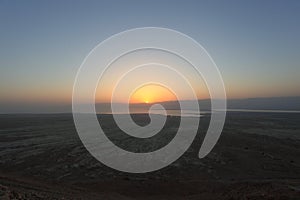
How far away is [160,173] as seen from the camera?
27.6 m

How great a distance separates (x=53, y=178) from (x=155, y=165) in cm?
933

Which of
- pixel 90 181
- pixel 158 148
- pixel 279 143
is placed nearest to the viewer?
pixel 90 181

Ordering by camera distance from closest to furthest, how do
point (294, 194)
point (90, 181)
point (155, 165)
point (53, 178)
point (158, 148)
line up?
point (294, 194) → point (90, 181) → point (53, 178) → point (155, 165) → point (158, 148)

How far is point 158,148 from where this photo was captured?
38.1 meters

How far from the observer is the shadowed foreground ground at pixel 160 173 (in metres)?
18.1

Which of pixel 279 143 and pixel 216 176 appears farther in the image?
pixel 279 143

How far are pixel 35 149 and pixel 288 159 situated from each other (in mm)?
28962

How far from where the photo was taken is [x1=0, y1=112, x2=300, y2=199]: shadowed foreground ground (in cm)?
1809

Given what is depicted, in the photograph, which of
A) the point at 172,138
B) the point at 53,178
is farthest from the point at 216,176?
the point at 172,138

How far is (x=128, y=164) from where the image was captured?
1208 inches

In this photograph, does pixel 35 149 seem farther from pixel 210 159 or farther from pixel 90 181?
pixel 210 159

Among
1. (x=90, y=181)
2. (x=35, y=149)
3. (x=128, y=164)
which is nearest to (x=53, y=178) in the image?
(x=90, y=181)

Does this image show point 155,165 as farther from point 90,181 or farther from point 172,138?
point 172,138

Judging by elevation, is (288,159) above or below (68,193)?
below
